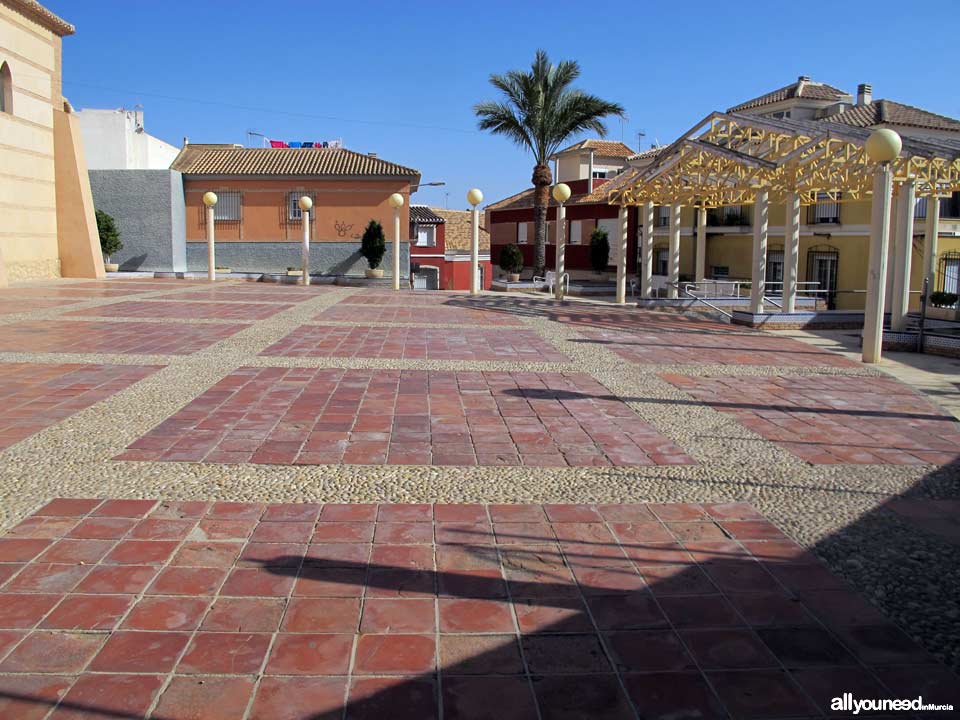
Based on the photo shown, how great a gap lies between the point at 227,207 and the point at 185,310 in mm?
17651

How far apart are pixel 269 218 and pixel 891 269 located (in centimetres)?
2262

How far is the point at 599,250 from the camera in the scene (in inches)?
1490

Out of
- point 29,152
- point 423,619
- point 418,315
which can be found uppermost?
point 29,152

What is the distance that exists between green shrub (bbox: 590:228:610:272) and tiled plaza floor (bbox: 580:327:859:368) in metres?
24.3

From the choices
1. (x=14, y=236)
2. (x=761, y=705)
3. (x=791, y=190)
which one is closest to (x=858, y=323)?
(x=791, y=190)

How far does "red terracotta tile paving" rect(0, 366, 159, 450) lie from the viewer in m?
6.29

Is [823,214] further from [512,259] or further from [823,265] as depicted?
[512,259]

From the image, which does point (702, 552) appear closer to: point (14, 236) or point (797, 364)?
point (797, 364)

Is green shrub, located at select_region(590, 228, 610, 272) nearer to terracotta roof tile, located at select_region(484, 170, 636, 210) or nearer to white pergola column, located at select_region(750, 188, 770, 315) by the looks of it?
terracotta roof tile, located at select_region(484, 170, 636, 210)

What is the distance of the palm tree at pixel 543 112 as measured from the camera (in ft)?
101

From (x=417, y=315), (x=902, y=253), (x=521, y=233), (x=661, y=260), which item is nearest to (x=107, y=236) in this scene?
(x=417, y=315)

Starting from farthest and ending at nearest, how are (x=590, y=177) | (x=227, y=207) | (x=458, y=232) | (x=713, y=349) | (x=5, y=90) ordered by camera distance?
(x=458, y=232) → (x=590, y=177) → (x=227, y=207) → (x=5, y=90) → (x=713, y=349)

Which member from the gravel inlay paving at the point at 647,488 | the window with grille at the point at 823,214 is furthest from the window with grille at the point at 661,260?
the gravel inlay paving at the point at 647,488

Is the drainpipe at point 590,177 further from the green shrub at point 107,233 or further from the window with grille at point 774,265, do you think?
the green shrub at point 107,233
